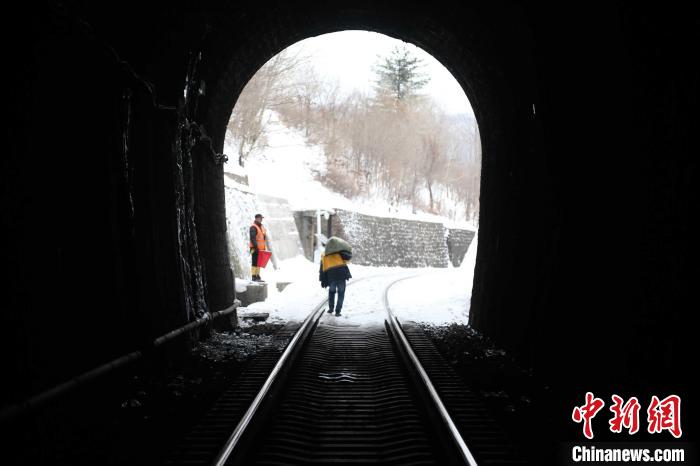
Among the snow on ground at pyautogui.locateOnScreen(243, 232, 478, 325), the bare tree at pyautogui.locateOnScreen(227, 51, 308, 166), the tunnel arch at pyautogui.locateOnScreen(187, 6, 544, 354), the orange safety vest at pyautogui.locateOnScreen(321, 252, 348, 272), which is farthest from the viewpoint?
the bare tree at pyautogui.locateOnScreen(227, 51, 308, 166)

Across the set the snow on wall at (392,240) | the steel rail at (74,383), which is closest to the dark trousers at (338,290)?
the steel rail at (74,383)

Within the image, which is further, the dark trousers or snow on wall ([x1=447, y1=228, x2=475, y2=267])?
snow on wall ([x1=447, y1=228, x2=475, y2=267])

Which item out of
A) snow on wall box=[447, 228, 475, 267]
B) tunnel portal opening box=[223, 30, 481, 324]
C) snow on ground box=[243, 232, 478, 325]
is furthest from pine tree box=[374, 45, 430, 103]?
snow on ground box=[243, 232, 478, 325]

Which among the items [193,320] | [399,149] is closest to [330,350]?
[193,320]

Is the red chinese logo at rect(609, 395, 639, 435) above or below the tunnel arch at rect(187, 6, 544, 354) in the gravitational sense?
below

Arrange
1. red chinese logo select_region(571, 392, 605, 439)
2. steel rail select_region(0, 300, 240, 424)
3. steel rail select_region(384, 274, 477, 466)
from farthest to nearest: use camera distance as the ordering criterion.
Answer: red chinese logo select_region(571, 392, 605, 439), steel rail select_region(384, 274, 477, 466), steel rail select_region(0, 300, 240, 424)

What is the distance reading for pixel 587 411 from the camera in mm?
3871

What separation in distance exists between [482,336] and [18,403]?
581cm

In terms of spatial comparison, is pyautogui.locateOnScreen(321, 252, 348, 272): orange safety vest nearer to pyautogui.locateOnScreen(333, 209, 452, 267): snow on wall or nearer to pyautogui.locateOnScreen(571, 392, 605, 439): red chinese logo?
pyautogui.locateOnScreen(571, 392, 605, 439): red chinese logo

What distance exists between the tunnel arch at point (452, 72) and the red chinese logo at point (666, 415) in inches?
89.6

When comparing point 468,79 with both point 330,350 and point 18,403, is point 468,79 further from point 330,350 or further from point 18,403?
point 18,403

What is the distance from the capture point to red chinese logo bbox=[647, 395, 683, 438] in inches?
133

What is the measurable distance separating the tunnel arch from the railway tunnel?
0.05 meters

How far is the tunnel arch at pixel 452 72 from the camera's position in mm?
6301
